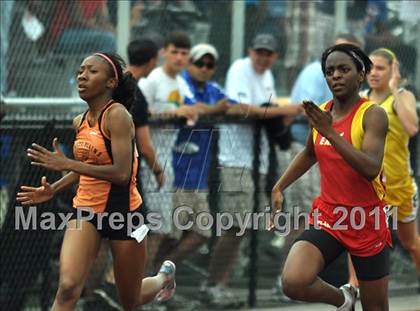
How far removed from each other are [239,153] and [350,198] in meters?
3.21

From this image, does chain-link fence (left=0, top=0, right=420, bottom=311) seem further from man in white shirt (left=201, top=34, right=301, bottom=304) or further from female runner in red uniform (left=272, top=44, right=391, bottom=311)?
female runner in red uniform (left=272, top=44, right=391, bottom=311)

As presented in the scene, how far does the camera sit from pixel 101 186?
7484mm

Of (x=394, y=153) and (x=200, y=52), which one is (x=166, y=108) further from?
(x=394, y=153)

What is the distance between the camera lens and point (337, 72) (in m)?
7.45

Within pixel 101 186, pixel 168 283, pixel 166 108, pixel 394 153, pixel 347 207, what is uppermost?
pixel 166 108

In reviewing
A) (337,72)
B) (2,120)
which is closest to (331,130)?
(337,72)

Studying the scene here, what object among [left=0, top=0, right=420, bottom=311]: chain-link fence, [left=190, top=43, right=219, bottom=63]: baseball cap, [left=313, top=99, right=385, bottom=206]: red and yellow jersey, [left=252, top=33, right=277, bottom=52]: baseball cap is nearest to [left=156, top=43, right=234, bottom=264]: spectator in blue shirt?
[left=190, top=43, right=219, bottom=63]: baseball cap

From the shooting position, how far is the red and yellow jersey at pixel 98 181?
24.3 ft

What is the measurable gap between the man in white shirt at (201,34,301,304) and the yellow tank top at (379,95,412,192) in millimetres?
1194

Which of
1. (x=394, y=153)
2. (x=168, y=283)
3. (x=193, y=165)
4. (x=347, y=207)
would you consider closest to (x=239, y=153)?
(x=193, y=165)

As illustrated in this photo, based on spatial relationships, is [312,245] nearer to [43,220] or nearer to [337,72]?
[337,72]

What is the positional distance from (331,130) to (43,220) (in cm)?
334

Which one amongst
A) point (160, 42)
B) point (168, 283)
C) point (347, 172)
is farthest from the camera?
point (160, 42)

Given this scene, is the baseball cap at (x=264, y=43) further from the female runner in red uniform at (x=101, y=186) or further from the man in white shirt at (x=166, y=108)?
the female runner in red uniform at (x=101, y=186)
